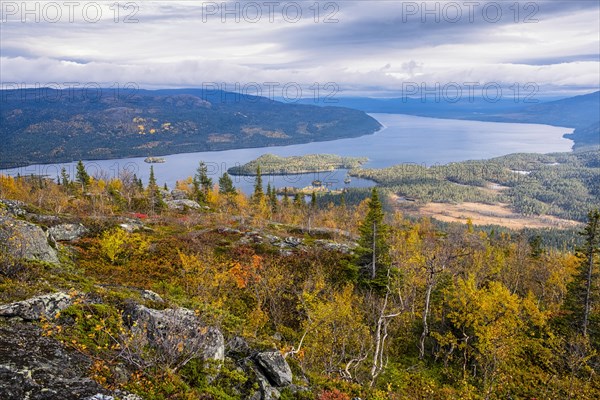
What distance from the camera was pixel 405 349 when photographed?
110 feet

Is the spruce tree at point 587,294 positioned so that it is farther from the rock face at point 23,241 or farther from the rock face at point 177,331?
the rock face at point 23,241

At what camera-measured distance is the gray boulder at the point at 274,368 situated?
577 inches

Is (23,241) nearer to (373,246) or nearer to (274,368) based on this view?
(274,368)

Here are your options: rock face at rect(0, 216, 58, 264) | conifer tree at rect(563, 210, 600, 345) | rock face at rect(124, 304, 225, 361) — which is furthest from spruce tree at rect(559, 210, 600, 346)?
rock face at rect(0, 216, 58, 264)

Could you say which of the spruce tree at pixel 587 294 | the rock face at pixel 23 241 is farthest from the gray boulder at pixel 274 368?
the spruce tree at pixel 587 294

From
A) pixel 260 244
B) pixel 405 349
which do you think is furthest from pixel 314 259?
pixel 405 349

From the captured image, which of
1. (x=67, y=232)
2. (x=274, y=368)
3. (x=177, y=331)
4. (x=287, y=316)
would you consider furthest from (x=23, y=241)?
(x=67, y=232)

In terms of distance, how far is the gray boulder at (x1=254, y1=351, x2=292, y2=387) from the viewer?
14664 mm

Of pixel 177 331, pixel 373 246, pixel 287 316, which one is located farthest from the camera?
pixel 373 246

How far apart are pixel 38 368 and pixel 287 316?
25521mm

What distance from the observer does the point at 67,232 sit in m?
39.7

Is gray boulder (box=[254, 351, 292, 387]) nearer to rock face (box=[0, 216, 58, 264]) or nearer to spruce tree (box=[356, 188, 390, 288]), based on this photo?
rock face (box=[0, 216, 58, 264])

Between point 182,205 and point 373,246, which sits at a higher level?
point 373,246

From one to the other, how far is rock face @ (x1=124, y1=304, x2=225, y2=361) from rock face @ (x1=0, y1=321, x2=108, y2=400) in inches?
98.6
